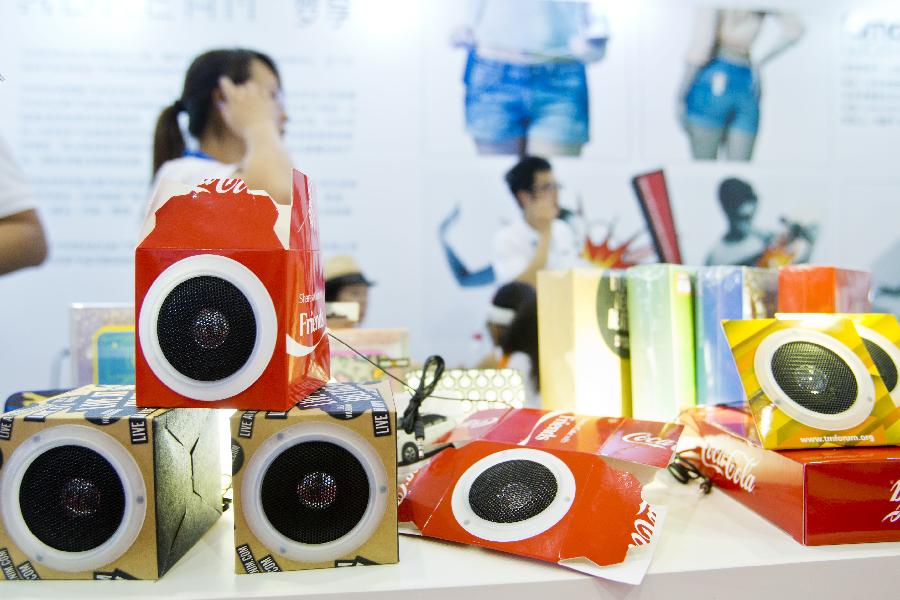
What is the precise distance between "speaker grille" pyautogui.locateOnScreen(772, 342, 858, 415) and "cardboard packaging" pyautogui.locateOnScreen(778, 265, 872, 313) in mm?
213

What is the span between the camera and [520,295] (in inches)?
65.4

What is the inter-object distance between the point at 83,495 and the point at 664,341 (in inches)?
29.9

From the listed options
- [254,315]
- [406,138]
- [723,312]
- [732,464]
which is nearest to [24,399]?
[254,315]

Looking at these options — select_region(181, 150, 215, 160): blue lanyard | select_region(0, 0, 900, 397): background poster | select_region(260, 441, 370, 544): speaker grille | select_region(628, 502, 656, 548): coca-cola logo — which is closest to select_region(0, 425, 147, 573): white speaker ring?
select_region(260, 441, 370, 544): speaker grille

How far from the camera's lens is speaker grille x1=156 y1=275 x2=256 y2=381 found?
20.0 inches

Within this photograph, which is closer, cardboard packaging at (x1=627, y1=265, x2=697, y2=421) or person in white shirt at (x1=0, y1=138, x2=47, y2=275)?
cardboard packaging at (x1=627, y1=265, x2=697, y2=421)

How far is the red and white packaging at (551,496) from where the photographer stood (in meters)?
0.50

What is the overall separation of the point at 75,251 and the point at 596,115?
145 centimetres

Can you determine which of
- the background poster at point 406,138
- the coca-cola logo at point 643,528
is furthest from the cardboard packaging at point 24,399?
the background poster at point 406,138

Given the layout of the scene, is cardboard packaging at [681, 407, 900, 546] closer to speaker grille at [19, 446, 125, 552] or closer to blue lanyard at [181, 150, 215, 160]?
speaker grille at [19, 446, 125, 552]

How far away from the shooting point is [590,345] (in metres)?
0.96

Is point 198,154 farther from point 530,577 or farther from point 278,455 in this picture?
point 530,577

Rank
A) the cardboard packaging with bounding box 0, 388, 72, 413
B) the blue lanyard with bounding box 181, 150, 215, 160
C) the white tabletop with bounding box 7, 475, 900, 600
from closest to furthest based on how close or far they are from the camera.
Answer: the white tabletop with bounding box 7, 475, 900, 600 → the cardboard packaging with bounding box 0, 388, 72, 413 → the blue lanyard with bounding box 181, 150, 215, 160

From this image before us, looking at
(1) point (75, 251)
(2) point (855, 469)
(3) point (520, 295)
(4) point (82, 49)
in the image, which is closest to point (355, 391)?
(2) point (855, 469)
